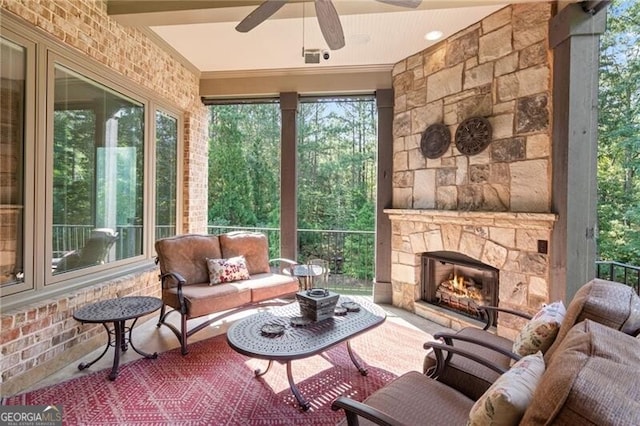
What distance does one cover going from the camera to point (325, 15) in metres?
2.01

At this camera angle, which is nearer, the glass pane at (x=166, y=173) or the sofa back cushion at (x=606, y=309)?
the sofa back cushion at (x=606, y=309)

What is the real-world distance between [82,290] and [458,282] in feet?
12.3

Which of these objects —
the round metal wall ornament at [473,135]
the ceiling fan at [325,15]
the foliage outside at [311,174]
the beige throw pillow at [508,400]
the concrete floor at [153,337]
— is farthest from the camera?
the foliage outside at [311,174]

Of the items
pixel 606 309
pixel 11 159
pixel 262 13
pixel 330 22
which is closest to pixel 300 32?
pixel 262 13

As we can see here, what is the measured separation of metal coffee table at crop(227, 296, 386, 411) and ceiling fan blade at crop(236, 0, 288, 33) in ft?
7.11

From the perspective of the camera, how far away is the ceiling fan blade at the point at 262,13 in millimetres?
2043

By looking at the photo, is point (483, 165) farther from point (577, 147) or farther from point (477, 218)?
point (577, 147)

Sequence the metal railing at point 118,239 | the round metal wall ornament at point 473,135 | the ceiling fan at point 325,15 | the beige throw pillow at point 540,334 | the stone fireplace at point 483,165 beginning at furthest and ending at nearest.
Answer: the round metal wall ornament at point 473,135
the stone fireplace at point 483,165
the metal railing at point 118,239
the ceiling fan at point 325,15
the beige throw pillow at point 540,334

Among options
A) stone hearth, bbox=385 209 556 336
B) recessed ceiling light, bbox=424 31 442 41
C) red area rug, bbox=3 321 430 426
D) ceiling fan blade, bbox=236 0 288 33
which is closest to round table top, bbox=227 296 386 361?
red area rug, bbox=3 321 430 426

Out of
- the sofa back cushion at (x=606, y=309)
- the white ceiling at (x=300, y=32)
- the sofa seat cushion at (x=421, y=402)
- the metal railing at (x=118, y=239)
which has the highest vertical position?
the white ceiling at (x=300, y=32)

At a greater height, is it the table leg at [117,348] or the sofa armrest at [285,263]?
the sofa armrest at [285,263]

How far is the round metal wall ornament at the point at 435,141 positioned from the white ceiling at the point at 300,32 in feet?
3.21

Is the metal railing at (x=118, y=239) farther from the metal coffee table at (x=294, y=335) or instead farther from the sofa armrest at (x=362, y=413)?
the sofa armrest at (x=362, y=413)

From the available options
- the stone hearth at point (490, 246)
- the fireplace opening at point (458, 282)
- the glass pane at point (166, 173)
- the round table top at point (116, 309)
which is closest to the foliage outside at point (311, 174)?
the stone hearth at point (490, 246)
